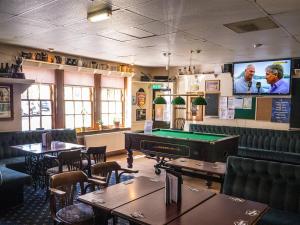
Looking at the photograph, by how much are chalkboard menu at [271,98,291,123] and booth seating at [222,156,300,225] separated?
13.4ft

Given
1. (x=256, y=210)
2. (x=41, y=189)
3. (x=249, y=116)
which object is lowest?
(x=41, y=189)

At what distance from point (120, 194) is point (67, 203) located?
814mm

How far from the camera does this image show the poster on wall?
8.91 m

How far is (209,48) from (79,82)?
12.1 feet

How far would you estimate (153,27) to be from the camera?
404 cm

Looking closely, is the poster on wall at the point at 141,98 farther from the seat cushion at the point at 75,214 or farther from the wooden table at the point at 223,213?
the wooden table at the point at 223,213

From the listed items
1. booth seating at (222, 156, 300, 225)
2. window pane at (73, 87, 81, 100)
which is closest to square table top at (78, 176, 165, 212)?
booth seating at (222, 156, 300, 225)

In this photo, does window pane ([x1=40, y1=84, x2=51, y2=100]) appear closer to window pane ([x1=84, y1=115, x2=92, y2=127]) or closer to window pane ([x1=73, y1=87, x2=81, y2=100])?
window pane ([x1=73, y1=87, x2=81, y2=100])

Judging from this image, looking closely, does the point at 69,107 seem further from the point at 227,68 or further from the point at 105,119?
the point at 227,68

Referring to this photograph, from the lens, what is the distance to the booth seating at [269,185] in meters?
2.86

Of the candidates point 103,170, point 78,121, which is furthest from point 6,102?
point 103,170

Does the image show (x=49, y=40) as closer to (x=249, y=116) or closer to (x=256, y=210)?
(x=256, y=210)

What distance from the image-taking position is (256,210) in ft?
7.33

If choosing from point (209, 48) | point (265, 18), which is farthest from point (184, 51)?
point (265, 18)
